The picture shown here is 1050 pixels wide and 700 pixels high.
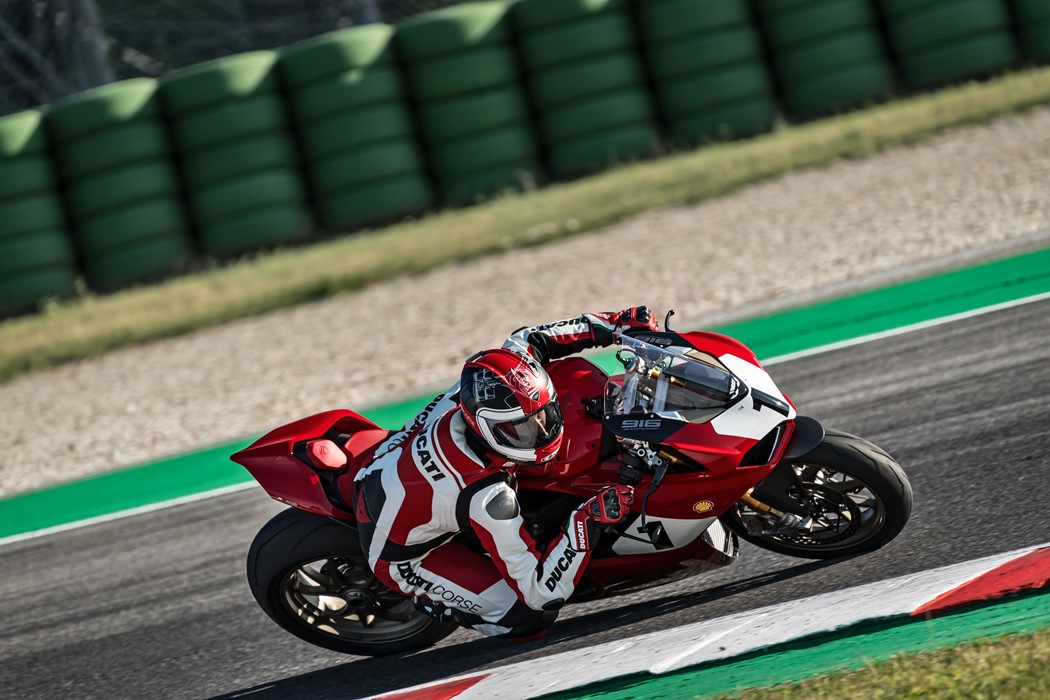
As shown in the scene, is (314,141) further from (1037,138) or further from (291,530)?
(291,530)

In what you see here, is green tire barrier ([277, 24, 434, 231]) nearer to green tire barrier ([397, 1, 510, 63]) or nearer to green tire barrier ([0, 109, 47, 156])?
green tire barrier ([397, 1, 510, 63])

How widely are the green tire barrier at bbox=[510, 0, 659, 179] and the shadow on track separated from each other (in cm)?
982

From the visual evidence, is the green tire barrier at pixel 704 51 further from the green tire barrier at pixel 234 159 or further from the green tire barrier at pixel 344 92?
the green tire barrier at pixel 234 159

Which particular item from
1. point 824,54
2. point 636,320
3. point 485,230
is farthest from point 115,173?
point 636,320

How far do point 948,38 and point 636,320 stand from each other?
429 inches

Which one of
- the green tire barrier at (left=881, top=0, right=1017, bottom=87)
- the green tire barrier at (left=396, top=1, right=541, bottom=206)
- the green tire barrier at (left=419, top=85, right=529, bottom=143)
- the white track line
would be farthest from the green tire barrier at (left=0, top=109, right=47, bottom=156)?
the green tire barrier at (left=881, top=0, right=1017, bottom=87)

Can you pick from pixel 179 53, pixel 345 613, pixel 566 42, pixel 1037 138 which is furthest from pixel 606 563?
pixel 179 53

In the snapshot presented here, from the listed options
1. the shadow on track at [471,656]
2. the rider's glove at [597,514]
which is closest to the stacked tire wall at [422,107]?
the shadow on track at [471,656]

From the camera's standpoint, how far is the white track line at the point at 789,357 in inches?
299

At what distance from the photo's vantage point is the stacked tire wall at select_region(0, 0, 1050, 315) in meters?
13.7

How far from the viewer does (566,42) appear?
13766 millimetres

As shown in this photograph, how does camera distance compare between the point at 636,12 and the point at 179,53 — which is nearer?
the point at 636,12

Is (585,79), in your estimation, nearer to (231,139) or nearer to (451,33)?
(451,33)

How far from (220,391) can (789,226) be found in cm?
549
